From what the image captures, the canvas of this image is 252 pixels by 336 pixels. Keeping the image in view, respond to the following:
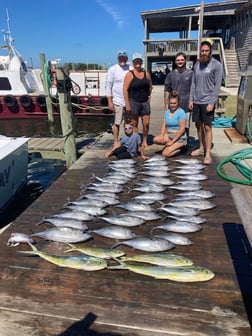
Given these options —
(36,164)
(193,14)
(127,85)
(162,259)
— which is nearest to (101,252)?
(162,259)

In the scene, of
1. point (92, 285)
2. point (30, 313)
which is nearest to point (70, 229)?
point (92, 285)

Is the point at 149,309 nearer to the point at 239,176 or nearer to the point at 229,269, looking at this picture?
the point at 229,269

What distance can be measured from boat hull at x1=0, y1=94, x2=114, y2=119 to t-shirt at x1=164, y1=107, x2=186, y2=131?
461 inches

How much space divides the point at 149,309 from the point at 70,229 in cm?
133

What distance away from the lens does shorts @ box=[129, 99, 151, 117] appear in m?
5.70

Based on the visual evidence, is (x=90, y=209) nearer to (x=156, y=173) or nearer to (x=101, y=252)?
(x=101, y=252)

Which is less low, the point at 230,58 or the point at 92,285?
the point at 230,58

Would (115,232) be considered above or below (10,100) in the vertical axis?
below

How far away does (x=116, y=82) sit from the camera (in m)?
5.74

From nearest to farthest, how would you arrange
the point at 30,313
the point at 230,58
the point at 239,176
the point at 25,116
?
the point at 30,313
the point at 239,176
the point at 25,116
the point at 230,58

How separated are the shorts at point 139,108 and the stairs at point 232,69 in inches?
623

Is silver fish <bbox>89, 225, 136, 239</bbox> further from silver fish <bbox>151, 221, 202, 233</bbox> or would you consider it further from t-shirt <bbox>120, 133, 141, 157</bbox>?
t-shirt <bbox>120, 133, 141, 157</bbox>

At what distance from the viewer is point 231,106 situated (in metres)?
13.3

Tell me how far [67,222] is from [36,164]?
23.4 ft
